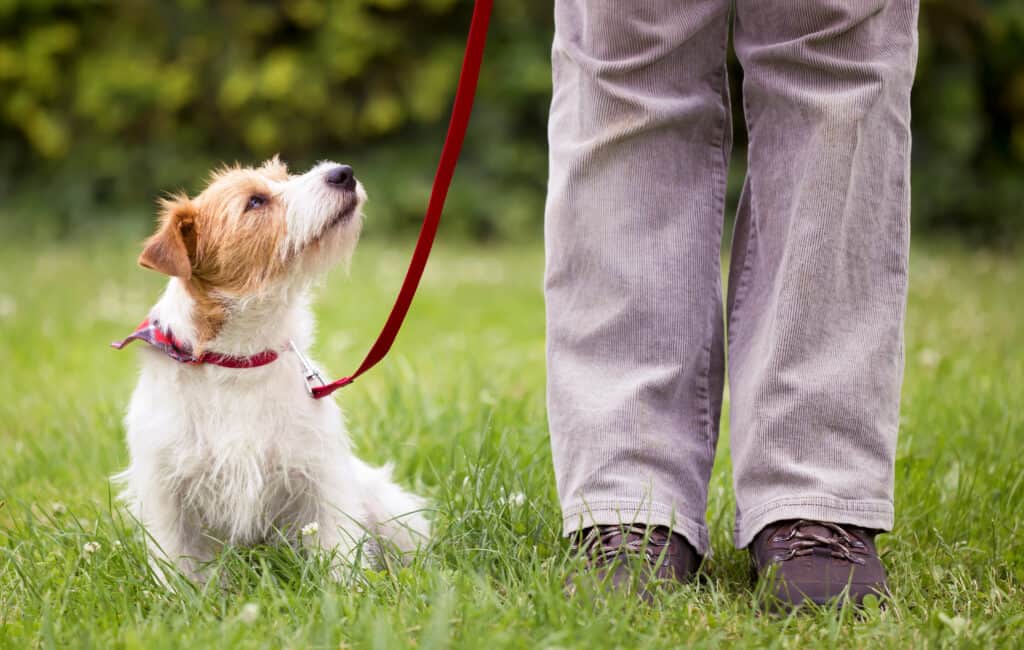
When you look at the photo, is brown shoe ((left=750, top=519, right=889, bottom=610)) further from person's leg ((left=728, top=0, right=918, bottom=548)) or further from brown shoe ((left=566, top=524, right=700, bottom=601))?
brown shoe ((left=566, top=524, right=700, bottom=601))

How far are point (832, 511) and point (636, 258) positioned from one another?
0.62 metres

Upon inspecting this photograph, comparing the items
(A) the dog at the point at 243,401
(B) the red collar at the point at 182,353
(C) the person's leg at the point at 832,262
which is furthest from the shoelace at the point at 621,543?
(B) the red collar at the point at 182,353

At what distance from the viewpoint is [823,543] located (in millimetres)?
1943

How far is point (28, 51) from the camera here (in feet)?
28.5

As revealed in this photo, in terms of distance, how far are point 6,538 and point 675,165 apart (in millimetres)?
1695

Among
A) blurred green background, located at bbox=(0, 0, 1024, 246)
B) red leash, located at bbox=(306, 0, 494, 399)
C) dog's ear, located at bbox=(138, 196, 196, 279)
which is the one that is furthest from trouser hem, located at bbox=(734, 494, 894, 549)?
blurred green background, located at bbox=(0, 0, 1024, 246)

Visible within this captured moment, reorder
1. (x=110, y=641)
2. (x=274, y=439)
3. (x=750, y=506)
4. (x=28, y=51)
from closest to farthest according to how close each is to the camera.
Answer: (x=110, y=641), (x=750, y=506), (x=274, y=439), (x=28, y=51)

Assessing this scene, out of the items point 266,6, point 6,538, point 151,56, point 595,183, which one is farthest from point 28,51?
point 595,183

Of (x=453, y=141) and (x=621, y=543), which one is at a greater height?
(x=453, y=141)

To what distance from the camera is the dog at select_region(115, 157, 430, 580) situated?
7.26 ft

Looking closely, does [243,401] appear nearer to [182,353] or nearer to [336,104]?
[182,353]

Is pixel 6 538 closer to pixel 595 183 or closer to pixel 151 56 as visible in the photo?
pixel 595 183

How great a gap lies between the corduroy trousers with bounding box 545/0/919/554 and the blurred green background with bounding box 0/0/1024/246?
22.2 feet

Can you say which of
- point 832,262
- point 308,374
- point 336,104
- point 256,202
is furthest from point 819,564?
point 336,104
